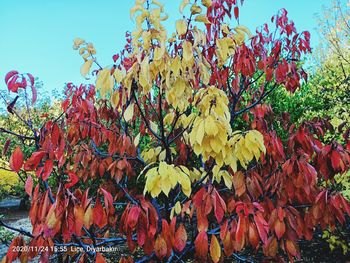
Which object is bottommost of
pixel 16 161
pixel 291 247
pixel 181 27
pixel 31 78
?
pixel 291 247

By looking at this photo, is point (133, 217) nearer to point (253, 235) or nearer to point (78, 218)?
point (78, 218)

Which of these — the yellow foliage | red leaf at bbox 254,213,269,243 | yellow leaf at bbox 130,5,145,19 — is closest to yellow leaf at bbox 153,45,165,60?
yellow leaf at bbox 130,5,145,19

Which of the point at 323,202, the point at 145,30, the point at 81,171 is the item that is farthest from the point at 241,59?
the point at 81,171

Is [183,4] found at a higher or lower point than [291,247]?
higher

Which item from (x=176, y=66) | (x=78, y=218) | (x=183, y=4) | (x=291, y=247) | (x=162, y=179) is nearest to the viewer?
(x=78, y=218)

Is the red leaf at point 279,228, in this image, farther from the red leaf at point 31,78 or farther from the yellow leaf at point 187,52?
the red leaf at point 31,78

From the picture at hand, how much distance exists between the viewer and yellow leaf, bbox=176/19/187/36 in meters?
1.61

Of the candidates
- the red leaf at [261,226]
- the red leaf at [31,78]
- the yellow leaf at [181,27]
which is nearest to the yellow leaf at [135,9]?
the yellow leaf at [181,27]

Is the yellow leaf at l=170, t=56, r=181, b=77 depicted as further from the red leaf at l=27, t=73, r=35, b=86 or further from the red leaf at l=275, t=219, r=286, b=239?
the red leaf at l=275, t=219, r=286, b=239

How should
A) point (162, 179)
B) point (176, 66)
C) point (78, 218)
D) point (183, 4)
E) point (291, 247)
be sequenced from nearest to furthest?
point (78, 218) < point (162, 179) < point (176, 66) < point (183, 4) < point (291, 247)

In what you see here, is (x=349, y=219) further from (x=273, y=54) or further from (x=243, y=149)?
(x=243, y=149)

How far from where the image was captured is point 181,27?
162 cm

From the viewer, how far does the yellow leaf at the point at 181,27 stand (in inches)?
63.3

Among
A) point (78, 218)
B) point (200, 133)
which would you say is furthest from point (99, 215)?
point (200, 133)
